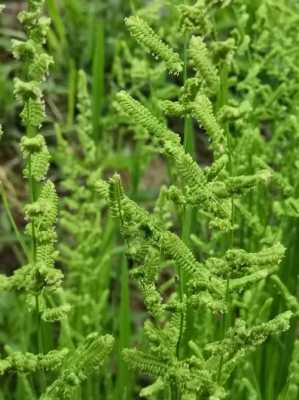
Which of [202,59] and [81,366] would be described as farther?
[81,366]

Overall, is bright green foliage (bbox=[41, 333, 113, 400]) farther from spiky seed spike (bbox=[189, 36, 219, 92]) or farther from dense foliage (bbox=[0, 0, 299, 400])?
spiky seed spike (bbox=[189, 36, 219, 92])

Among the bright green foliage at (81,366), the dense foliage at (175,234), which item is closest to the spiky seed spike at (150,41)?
the dense foliage at (175,234)

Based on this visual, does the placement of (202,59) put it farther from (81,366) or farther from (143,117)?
(81,366)

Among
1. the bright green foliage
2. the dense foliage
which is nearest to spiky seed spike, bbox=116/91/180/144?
the dense foliage

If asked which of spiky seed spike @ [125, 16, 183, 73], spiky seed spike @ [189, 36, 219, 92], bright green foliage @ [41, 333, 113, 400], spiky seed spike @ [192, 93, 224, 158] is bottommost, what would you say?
bright green foliage @ [41, 333, 113, 400]

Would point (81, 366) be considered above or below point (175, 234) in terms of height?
below

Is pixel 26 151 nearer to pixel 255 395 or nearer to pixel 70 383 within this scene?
pixel 70 383

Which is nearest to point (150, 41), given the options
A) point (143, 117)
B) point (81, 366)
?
point (143, 117)

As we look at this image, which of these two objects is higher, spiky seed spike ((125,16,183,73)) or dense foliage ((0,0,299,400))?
spiky seed spike ((125,16,183,73))

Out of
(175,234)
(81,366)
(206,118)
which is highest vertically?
(206,118)

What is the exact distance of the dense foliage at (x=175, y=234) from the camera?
0.87 meters

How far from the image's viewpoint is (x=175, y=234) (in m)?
0.93

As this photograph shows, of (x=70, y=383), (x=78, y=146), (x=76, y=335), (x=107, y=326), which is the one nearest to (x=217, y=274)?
(x=70, y=383)

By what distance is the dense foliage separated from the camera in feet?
2.87
